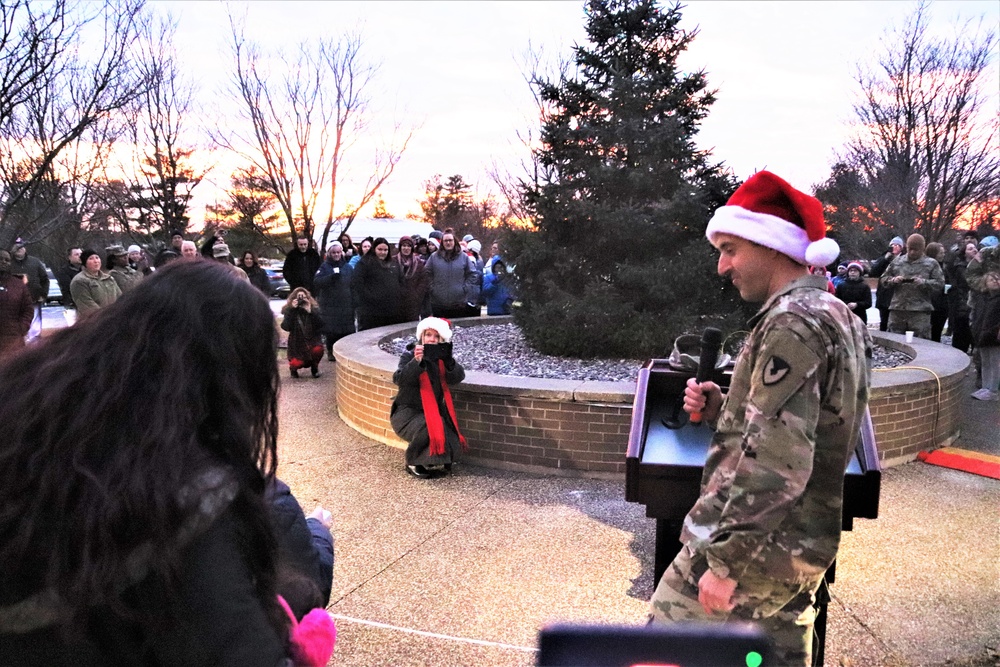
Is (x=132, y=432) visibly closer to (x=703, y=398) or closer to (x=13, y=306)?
(x=703, y=398)

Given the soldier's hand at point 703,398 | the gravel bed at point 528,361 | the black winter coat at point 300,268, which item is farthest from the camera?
the black winter coat at point 300,268

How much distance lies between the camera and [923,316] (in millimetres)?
9336

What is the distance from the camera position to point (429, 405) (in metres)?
5.25

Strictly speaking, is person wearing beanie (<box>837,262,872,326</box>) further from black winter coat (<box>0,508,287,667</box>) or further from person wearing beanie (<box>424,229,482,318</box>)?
black winter coat (<box>0,508,287,667</box>)

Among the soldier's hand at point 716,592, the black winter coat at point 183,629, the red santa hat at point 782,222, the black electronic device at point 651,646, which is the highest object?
the red santa hat at point 782,222

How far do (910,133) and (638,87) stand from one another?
1632 centimetres

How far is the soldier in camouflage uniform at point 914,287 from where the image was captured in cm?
920

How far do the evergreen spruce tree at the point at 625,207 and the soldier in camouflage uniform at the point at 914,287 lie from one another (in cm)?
355

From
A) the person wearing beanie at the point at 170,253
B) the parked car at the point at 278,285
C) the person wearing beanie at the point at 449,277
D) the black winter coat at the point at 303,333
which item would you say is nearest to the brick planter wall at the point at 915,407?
Result: the person wearing beanie at the point at 170,253

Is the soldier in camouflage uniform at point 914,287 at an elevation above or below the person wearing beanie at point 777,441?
below

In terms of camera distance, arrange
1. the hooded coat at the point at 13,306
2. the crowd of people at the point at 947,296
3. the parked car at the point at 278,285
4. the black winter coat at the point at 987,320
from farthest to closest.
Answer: the parked car at the point at 278,285 → the crowd of people at the point at 947,296 → the black winter coat at the point at 987,320 → the hooded coat at the point at 13,306

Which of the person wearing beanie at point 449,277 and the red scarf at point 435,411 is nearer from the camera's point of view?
the red scarf at point 435,411

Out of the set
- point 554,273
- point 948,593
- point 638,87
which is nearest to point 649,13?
point 638,87

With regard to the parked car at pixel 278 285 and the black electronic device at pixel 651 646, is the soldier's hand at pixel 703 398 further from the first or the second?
the parked car at pixel 278 285
